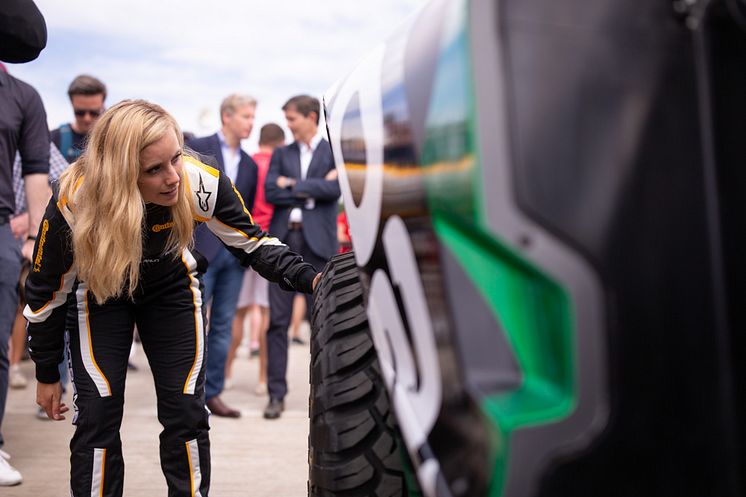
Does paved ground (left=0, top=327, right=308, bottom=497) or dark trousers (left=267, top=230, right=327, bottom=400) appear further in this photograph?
dark trousers (left=267, top=230, right=327, bottom=400)

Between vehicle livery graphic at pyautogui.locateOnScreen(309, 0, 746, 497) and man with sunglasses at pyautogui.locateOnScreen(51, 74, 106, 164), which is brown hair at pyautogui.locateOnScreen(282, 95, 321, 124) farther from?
vehicle livery graphic at pyautogui.locateOnScreen(309, 0, 746, 497)

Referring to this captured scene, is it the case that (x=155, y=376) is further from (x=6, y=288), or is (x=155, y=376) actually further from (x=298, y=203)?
(x=298, y=203)

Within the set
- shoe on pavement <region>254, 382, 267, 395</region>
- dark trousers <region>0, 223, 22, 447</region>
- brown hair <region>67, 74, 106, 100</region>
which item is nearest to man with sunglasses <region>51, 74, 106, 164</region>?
brown hair <region>67, 74, 106, 100</region>

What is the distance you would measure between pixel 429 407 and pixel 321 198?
4.32 m

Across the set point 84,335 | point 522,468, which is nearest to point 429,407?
point 522,468

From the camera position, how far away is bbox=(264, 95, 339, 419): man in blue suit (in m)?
5.50

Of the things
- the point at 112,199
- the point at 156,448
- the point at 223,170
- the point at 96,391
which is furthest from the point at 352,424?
the point at 223,170

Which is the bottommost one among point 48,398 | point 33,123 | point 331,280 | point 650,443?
point 48,398

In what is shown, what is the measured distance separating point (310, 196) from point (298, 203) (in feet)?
0.35

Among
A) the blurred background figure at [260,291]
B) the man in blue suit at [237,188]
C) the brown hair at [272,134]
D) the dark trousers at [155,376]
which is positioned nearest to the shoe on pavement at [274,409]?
the man in blue suit at [237,188]

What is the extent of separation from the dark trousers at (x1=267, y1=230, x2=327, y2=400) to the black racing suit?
2.31 meters

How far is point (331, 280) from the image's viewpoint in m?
2.19

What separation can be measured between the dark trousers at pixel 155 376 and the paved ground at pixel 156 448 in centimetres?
75

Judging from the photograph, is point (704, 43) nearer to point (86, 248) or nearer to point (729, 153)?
point (729, 153)
